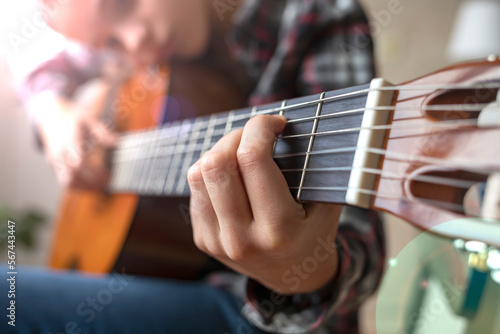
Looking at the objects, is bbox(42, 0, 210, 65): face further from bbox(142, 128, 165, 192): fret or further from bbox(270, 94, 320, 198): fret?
bbox(270, 94, 320, 198): fret

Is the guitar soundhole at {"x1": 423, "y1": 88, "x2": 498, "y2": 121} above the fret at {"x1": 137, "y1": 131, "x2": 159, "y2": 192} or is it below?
above

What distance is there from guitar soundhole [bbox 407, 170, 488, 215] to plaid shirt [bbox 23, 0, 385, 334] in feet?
0.74

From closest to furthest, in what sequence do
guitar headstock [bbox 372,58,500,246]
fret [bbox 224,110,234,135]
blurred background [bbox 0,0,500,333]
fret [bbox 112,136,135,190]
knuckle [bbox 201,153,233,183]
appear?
guitar headstock [bbox 372,58,500,246] < knuckle [bbox 201,153,233,183] < fret [bbox 224,110,234,135] < fret [bbox 112,136,135,190] < blurred background [bbox 0,0,500,333]

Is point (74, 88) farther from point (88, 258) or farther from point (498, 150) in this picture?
point (498, 150)

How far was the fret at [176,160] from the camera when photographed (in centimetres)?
62

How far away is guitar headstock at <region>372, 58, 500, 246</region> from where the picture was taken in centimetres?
27

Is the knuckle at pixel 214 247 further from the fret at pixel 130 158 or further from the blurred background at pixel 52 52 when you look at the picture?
the blurred background at pixel 52 52

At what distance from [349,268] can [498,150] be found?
319 mm

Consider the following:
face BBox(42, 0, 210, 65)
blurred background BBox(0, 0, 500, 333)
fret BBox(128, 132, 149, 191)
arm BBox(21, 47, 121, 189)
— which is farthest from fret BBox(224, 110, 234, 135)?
blurred background BBox(0, 0, 500, 333)

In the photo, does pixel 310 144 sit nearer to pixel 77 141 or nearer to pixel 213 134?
pixel 213 134

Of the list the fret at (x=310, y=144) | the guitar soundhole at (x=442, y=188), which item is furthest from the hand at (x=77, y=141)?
the guitar soundhole at (x=442, y=188)

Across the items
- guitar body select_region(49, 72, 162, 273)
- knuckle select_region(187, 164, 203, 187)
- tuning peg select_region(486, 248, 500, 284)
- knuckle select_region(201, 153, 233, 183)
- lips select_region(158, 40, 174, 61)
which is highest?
lips select_region(158, 40, 174, 61)

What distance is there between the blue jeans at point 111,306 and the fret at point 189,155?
0.67 feet

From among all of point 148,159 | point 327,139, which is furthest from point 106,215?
point 327,139
